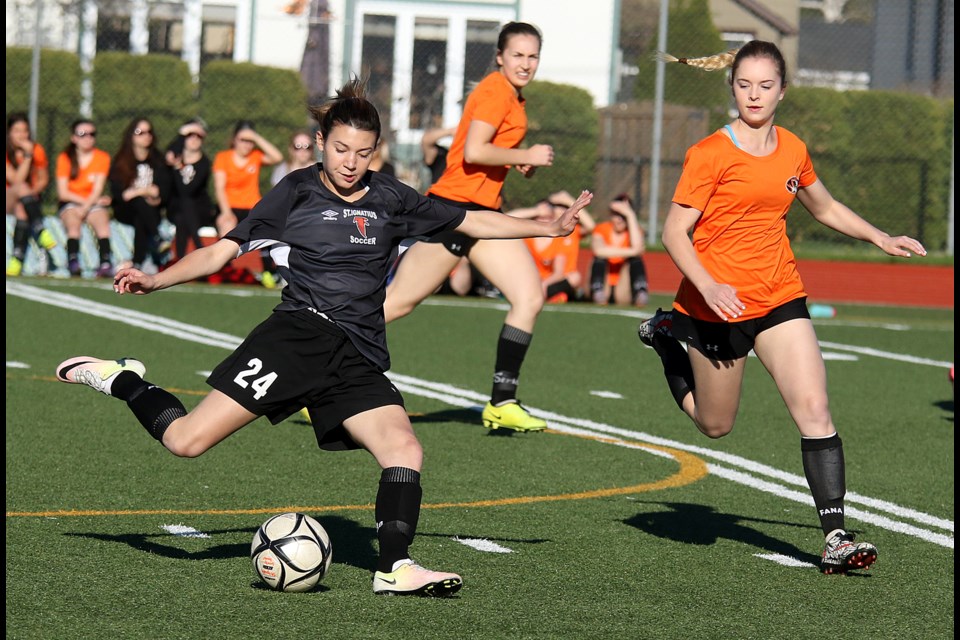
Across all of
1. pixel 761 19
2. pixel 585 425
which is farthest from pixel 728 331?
pixel 761 19

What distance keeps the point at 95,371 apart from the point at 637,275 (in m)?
12.8

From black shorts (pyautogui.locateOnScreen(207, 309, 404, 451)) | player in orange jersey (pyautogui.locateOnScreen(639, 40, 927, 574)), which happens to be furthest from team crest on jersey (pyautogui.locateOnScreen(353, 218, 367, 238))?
player in orange jersey (pyautogui.locateOnScreen(639, 40, 927, 574))

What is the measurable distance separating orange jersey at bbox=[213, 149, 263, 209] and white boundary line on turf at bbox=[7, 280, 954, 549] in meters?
2.96

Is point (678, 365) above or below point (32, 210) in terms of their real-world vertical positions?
below

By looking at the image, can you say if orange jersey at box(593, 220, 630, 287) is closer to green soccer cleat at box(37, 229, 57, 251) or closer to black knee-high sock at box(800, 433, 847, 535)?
green soccer cleat at box(37, 229, 57, 251)

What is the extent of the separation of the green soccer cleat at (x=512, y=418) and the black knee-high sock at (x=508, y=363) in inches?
2.0

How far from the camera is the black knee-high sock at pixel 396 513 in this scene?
5.50 meters

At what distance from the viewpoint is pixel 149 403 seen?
606 centimetres

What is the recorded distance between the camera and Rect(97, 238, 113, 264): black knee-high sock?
1898 cm

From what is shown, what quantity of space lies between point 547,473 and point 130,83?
17.1 m

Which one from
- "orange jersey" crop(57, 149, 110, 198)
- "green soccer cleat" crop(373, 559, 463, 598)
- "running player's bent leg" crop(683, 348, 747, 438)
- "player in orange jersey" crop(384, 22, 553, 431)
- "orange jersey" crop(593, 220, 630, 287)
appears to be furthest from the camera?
"orange jersey" crop(57, 149, 110, 198)

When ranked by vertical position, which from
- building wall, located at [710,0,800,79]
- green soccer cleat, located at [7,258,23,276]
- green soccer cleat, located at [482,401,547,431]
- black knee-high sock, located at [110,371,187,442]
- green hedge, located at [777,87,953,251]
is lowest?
green soccer cleat, located at [482,401,547,431]

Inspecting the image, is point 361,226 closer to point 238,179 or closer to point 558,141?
point 238,179

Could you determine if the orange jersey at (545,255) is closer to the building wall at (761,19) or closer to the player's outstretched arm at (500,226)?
the player's outstretched arm at (500,226)
